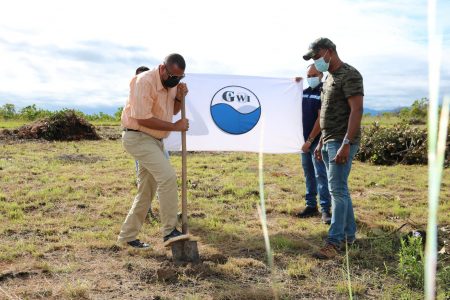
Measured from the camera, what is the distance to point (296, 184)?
868 centimetres

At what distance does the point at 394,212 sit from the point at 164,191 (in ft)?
11.7

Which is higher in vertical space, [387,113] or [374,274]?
[387,113]

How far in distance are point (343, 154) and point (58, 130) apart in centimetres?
1441

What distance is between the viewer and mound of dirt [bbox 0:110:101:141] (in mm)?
16703

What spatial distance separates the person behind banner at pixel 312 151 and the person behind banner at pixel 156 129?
1.80m

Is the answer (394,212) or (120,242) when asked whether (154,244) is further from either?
(394,212)

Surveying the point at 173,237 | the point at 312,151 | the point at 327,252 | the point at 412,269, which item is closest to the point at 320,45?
the point at 312,151

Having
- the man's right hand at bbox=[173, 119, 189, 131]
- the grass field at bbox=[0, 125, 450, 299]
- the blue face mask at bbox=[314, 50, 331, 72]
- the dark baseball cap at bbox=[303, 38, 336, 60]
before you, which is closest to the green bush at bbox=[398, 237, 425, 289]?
the grass field at bbox=[0, 125, 450, 299]

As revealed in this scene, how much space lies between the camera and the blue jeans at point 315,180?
5.70 metres

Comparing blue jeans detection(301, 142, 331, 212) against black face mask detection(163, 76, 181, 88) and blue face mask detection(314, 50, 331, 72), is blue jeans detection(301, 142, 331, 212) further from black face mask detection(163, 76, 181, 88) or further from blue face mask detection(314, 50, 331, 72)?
black face mask detection(163, 76, 181, 88)

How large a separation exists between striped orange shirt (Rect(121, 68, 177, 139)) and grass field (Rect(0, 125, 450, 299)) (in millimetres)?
1282

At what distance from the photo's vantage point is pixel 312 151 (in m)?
5.90

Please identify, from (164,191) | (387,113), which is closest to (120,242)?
(164,191)

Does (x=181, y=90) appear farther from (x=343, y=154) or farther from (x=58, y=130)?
(x=58, y=130)
